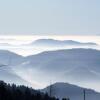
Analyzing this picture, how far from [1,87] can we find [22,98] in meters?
5.50

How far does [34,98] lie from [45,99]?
3207 mm

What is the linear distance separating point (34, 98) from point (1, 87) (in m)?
8.42

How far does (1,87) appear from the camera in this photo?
209ft

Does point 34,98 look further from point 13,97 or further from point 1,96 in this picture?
point 1,96

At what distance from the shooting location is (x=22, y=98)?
6844 cm

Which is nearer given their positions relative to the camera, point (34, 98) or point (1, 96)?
point (1, 96)

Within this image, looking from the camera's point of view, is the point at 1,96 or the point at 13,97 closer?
the point at 1,96

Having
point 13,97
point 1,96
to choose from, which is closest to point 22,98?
point 13,97

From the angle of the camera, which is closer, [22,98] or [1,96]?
[1,96]

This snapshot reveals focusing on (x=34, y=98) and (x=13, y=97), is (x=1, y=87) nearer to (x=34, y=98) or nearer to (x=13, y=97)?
(x=13, y=97)

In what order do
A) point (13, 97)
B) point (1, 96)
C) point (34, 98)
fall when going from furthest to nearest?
point (34, 98), point (13, 97), point (1, 96)

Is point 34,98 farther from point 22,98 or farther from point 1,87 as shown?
point 1,87

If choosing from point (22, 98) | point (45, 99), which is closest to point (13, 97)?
point (22, 98)

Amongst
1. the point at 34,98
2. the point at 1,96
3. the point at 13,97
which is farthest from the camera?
the point at 34,98
